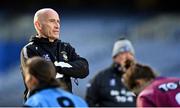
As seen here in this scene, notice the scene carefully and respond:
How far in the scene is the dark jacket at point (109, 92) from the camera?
316 inches

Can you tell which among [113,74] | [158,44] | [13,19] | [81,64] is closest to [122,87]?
[113,74]

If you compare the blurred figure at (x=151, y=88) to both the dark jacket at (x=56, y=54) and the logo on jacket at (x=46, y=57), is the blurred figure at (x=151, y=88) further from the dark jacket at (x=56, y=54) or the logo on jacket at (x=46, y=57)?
the logo on jacket at (x=46, y=57)

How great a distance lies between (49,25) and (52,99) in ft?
4.07

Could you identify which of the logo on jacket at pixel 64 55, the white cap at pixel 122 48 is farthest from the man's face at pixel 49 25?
the white cap at pixel 122 48

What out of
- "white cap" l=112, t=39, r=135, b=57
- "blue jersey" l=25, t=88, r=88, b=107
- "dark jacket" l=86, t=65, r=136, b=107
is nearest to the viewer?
"blue jersey" l=25, t=88, r=88, b=107

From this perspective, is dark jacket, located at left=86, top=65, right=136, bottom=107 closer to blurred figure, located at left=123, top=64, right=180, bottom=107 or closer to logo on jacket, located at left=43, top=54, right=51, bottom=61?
blurred figure, located at left=123, top=64, right=180, bottom=107

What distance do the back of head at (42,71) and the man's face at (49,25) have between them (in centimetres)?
108

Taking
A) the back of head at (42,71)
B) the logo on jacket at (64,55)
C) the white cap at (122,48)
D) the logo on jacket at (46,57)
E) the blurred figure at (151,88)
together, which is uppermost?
the back of head at (42,71)

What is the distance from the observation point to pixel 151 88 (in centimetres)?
537

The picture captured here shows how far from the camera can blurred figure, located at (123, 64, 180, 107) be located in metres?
5.35

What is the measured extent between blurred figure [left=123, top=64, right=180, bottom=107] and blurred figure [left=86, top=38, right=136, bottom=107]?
8.40 ft

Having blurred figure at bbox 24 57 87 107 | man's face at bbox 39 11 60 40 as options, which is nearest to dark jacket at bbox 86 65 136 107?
man's face at bbox 39 11 60 40

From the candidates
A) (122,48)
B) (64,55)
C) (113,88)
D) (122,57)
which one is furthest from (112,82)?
(64,55)

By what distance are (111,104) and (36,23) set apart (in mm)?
2758
